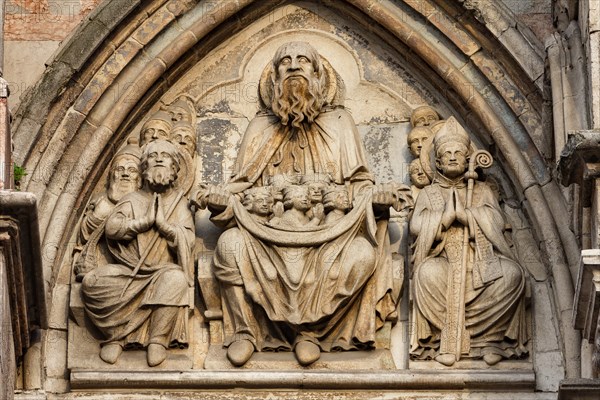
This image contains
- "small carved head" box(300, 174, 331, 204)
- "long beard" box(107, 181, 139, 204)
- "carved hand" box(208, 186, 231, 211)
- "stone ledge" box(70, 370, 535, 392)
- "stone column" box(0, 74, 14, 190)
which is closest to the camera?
"stone column" box(0, 74, 14, 190)

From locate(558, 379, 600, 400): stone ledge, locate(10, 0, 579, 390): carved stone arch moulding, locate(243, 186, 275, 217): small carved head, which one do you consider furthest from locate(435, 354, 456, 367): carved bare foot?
locate(243, 186, 275, 217): small carved head

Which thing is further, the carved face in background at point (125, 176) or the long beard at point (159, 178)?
the carved face in background at point (125, 176)

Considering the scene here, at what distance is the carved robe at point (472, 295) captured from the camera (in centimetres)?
1527

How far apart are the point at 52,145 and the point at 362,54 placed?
7.47ft

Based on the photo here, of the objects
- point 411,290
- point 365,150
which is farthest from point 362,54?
point 411,290

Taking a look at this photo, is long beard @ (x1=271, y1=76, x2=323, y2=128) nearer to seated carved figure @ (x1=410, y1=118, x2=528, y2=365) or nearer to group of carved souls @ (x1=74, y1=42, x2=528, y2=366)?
group of carved souls @ (x1=74, y1=42, x2=528, y2=366)

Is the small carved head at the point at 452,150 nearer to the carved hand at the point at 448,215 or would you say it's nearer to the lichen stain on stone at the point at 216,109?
the carved hand at the point at 448,215

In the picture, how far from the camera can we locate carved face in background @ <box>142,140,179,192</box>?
1566 centimetres

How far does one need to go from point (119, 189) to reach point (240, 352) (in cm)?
148

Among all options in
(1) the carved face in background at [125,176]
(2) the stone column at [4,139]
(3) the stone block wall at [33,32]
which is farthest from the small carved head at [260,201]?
(2) the stone column at [4,139]

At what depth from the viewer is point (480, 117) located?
52.2ft

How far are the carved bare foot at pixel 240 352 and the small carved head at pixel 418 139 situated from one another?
1.81 m

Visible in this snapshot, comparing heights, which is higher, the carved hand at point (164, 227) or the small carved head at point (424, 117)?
the small carved head at point (424, 117)

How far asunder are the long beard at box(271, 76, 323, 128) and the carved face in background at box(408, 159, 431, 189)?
747 mm
